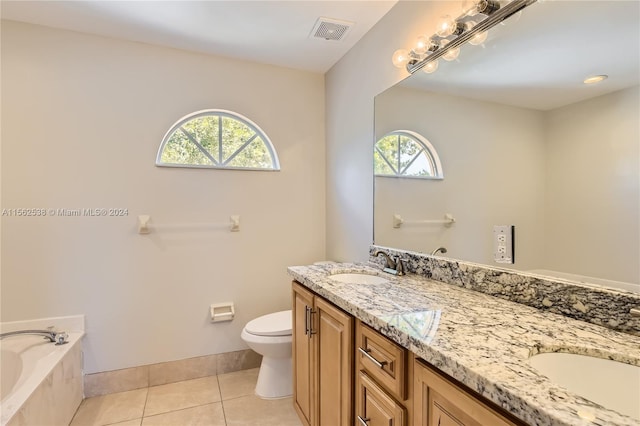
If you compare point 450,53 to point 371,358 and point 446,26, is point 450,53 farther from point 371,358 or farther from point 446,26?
point 371,358

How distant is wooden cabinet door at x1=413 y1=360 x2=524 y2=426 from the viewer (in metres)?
0.66

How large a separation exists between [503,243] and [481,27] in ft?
2.99

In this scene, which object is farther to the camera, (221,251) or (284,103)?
(284,103)

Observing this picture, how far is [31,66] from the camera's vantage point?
6.75 feet

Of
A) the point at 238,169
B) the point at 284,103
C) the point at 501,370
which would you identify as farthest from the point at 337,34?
the point at 501,370

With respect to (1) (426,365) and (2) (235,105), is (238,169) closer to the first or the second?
(2) (235,105)

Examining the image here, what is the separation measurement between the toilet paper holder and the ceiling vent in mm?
2087

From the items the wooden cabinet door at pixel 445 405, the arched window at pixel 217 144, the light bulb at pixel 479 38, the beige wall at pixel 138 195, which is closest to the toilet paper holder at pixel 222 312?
the beige wall at pixel 138 195

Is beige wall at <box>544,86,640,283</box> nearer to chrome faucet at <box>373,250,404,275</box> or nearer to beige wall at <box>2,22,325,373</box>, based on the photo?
chrome faucet at <box>373,250,404,275</box>

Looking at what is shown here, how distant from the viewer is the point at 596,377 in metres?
0.75

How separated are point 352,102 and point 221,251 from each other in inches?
59.8

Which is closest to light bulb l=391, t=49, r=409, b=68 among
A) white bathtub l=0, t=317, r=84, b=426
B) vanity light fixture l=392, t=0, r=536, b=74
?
vanity light fixture l=392, t=0, r=536, b=74

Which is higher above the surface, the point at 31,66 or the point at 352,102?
the point at 31,66

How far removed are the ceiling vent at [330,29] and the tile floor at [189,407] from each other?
2.48 meters
